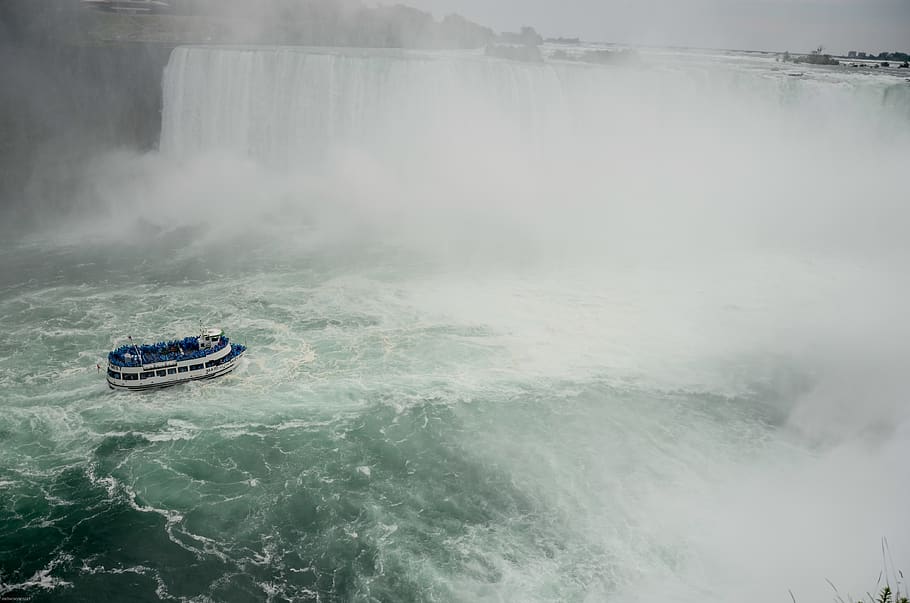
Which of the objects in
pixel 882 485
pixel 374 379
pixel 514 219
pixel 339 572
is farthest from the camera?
pixel 514 219

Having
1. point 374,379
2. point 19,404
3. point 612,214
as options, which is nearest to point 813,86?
point 612,214

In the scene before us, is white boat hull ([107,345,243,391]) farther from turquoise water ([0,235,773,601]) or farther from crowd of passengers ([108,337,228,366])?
turquoise water ([0,235,773,601])

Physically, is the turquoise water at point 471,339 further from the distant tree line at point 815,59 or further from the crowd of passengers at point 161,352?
the distant tree line at point 815,59

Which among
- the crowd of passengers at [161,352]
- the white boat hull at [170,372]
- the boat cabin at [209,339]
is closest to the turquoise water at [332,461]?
the white boat hull at [170,372]

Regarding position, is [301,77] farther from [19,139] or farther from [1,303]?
[1,303]

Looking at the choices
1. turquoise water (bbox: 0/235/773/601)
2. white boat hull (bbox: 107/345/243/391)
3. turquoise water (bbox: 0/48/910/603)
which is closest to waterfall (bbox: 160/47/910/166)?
turquoise water (bbox: 0/48/910/603)

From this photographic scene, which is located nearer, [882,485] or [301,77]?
[882,485]
